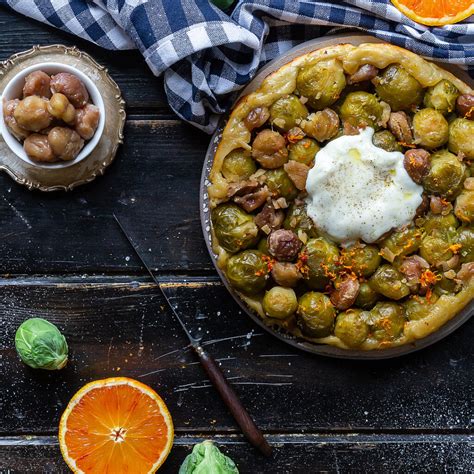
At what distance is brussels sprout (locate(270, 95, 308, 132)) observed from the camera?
7.34 ft

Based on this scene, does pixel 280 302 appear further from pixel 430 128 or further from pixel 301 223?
pixel 430 128

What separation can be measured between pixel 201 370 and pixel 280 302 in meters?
0.44

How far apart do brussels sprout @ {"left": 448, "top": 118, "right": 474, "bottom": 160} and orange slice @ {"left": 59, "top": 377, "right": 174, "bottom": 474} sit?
46.0 inches

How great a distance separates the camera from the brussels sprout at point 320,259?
7.39ft

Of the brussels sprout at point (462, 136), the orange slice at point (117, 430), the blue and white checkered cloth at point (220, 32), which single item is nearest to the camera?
the brussels sprout at point (462, 136)

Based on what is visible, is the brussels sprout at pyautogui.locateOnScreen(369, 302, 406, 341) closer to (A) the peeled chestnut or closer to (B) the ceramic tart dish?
(B) the ceramic tart dish

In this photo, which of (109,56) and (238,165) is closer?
(238,165)

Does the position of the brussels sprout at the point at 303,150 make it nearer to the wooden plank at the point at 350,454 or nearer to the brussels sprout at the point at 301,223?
the brussels sprout at the point at 301,223

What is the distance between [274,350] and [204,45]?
975 mm

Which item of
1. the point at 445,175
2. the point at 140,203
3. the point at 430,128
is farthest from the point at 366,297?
the point at 140,203

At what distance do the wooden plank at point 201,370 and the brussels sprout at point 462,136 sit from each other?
60cm

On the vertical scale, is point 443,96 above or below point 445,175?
above

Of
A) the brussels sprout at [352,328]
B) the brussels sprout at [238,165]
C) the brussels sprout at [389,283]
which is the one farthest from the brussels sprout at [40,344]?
the brussels sprout at [389,283]

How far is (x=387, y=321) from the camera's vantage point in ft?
7.36
